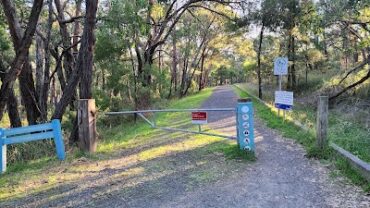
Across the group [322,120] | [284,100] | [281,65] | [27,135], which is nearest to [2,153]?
[27,135]

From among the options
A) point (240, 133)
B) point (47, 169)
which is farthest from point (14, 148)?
point (240, 133)

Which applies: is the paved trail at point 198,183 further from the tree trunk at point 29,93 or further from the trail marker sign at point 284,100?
the tree trunk at point 29,93

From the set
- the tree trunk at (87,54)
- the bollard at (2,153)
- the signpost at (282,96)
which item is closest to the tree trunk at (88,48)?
the tree trunk at (87,54)

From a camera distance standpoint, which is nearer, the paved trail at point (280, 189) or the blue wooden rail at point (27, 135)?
the paved trail at point (280, 189)

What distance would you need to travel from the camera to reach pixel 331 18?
18141 millimetres

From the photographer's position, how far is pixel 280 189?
5891mm

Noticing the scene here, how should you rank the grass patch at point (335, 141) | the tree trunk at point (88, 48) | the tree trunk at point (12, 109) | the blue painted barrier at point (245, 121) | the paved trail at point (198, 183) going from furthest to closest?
the tree trunk at point (12, 109) → the tree trunk at point (88, 48) → the blue painted barrier at point (245, 121) → the grass patch at point (335, 141) → the paved trail at point (198, 183)

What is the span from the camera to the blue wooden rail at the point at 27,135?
25.5 ft

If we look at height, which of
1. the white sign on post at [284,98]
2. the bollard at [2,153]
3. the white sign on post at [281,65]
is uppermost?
the white sign on post at [281,65]

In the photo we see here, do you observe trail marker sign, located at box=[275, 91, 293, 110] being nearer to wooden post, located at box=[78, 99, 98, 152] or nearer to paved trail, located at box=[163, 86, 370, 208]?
paved trail, located at box=[163, 86, 370, 208]

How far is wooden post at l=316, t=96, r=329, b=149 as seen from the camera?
25.0ft

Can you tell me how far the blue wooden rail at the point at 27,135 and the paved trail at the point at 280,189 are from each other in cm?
374

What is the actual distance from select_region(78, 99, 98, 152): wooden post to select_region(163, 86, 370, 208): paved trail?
3565mm

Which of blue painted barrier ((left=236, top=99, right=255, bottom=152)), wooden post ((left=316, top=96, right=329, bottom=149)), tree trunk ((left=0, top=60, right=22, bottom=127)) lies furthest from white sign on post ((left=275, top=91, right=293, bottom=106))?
tree trunk ((left=0, top=60, right=22, bottom=127))
